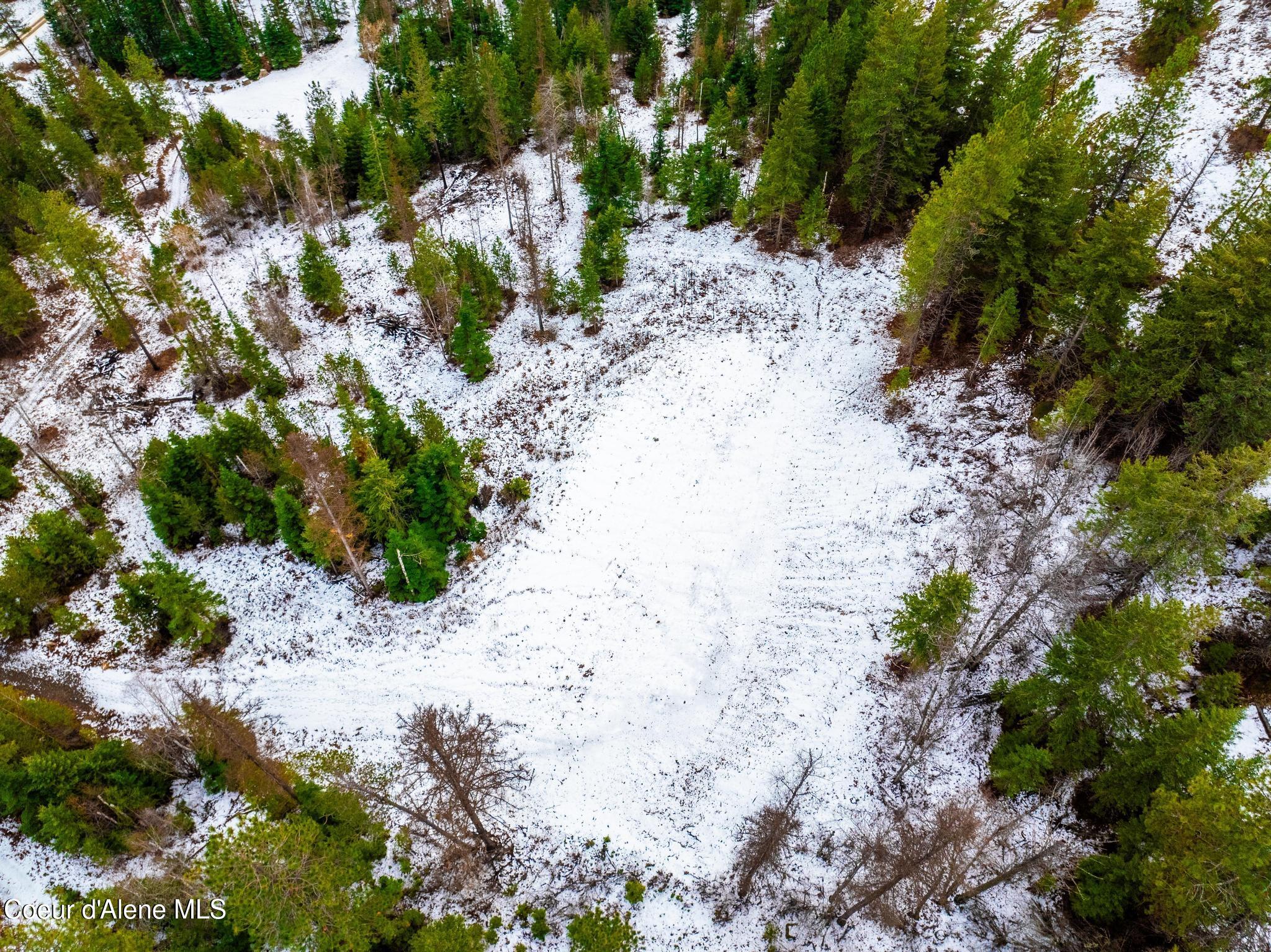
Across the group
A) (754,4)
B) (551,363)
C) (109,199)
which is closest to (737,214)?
(551,363)

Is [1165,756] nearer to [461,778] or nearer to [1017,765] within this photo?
[1017,765]

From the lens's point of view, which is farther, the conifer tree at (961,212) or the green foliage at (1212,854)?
the conifer tree at (961,212)

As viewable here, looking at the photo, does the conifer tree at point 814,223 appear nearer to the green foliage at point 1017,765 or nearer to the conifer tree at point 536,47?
the green foliage at point 1017,765

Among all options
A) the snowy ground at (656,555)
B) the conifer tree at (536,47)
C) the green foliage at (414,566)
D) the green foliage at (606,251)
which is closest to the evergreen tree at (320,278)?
the snowy ground at (656,555)

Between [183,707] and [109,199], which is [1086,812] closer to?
[183,707]

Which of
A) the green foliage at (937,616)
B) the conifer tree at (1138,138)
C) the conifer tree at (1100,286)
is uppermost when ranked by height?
the conifer tree at (1138,138)

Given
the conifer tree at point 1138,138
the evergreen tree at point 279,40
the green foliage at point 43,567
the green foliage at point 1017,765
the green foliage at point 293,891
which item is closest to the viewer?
the green foliage at point 293,891

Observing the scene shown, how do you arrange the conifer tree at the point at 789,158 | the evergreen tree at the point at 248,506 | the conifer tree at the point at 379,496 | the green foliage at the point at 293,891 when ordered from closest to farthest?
the green foliage at the point at 293,891, the conifer tree at the point at 379,496, the evergreen tree at the point at 248,506, the conifer tree at the point at 789,158

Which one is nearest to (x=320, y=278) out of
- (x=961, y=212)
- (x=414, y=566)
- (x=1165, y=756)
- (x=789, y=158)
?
(x=414, y=566)
